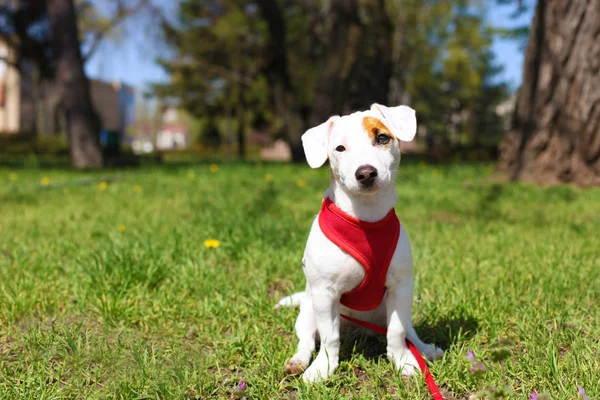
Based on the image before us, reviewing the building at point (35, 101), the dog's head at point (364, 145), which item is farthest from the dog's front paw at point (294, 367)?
the building at point (35, 101)

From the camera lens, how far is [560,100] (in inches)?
275

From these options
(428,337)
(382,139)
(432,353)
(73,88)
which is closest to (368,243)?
(382,139)

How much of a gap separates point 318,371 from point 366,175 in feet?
2.75

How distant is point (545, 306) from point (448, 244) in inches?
56.5

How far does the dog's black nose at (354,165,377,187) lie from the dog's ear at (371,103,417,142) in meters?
0.25

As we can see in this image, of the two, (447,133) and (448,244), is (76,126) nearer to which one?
(448,244)

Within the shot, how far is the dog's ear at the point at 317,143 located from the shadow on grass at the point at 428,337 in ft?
2.83

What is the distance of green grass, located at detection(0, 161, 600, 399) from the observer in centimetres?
206

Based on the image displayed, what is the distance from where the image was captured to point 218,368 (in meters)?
2.20

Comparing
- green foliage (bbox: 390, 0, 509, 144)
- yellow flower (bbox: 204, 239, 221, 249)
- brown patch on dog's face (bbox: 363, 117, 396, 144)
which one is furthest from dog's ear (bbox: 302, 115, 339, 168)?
green foliage (bbox: 390, 0, 509, 144)

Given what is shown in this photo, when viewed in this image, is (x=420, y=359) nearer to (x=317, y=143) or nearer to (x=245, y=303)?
Result: (x=317, y=143)

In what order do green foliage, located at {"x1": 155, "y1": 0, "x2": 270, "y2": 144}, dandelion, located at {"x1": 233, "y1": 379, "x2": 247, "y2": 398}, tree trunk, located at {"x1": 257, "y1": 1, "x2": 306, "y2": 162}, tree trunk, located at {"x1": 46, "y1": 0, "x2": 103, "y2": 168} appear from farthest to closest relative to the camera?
green foliage, located at {"x1": 155, "y1": 0, "x2": 270, "y2": 144}, tree trunk, located at {"x1": 257, "y1": 1, "x2": 306, "y2": 162}, tree trunk, located at {"x1": 46, "y1": 0, "x2": 103, "y2": 168}, dandelion, located at {"x1": 233, "y1": 379, "x2": 247, "y2": 398}

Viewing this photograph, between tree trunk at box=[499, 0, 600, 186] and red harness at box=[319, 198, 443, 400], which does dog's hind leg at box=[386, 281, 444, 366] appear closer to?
red harness at box=[319, 198, 443, 400]

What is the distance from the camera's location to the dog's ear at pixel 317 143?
6.88 ft
